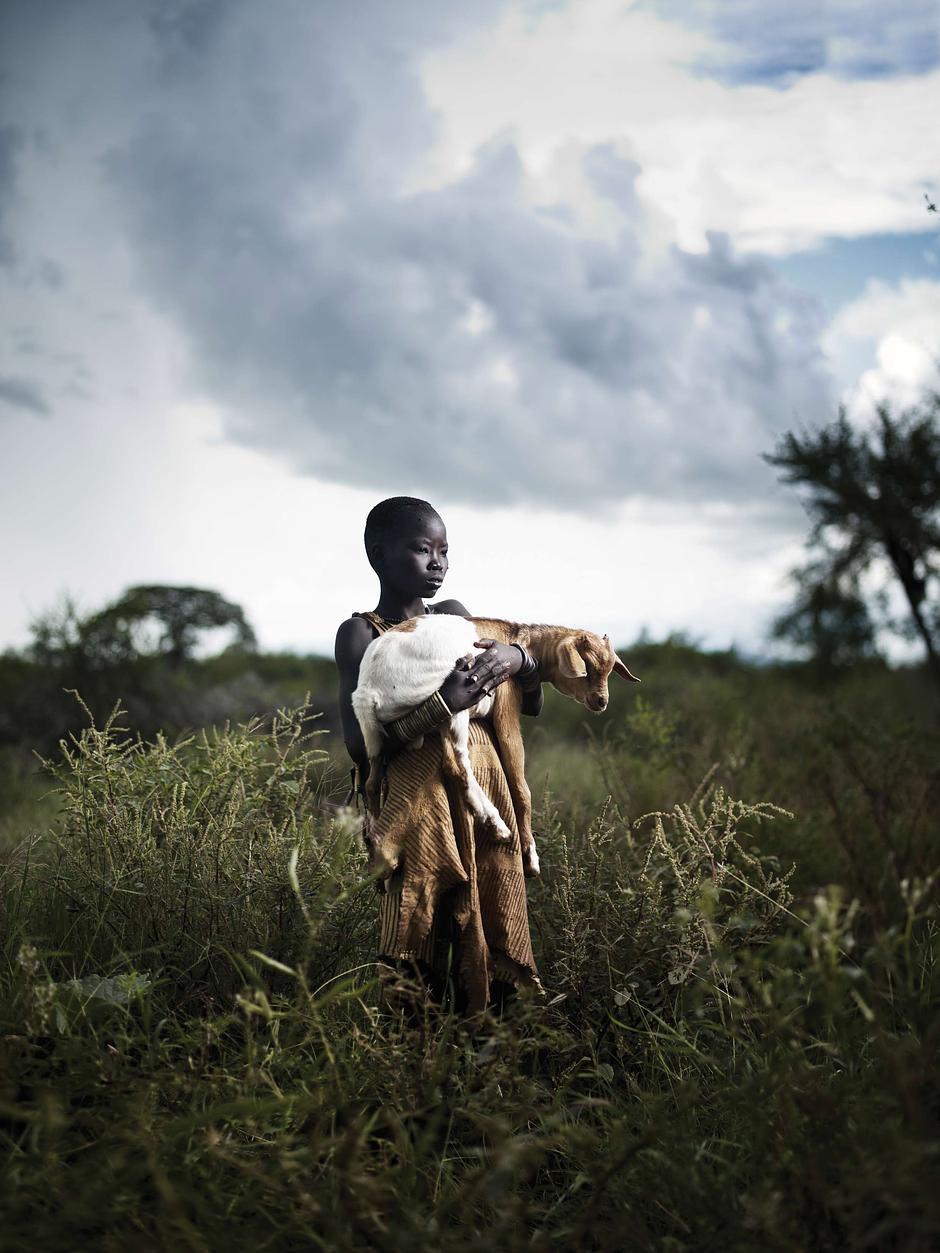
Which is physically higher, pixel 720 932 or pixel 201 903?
pixel 201 903

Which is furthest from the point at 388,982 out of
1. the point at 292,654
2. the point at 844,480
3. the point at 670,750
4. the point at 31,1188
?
the point at 292,654

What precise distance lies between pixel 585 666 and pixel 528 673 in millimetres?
201

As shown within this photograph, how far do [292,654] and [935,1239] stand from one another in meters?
23.1

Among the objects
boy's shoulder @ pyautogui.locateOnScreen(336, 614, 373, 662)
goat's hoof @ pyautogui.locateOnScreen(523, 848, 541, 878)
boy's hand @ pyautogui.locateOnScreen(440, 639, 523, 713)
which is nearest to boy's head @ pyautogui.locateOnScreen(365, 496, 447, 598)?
boy's shoulder @ pyautogui.locateOnScreen(336, 614, 373, 662)

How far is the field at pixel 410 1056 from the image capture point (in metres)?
2.04

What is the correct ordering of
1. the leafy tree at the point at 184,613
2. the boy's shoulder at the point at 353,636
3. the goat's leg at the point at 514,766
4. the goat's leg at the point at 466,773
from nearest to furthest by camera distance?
the goat's leg at the point at 466,773 → the boy's shoulder at the point at 353,636 → the goat's leg at the point at 514,766 → the leafy tree at the point at 184,613

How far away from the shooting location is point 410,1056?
2.70m

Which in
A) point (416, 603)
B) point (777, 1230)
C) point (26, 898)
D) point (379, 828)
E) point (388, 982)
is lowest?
point (777, 1230)

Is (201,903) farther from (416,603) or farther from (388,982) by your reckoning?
(416,603)

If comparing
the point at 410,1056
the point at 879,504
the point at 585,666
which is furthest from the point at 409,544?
the point at 879,504

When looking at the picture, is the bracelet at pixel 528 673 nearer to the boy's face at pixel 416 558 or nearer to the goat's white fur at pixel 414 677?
the goat's white fur at pixel 414 677

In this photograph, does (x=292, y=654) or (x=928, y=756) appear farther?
(x=292, y=654)

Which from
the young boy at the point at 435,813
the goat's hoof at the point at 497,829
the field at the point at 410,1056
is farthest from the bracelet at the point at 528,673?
the field at the point at 410,1056

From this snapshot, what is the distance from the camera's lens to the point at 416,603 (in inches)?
126
